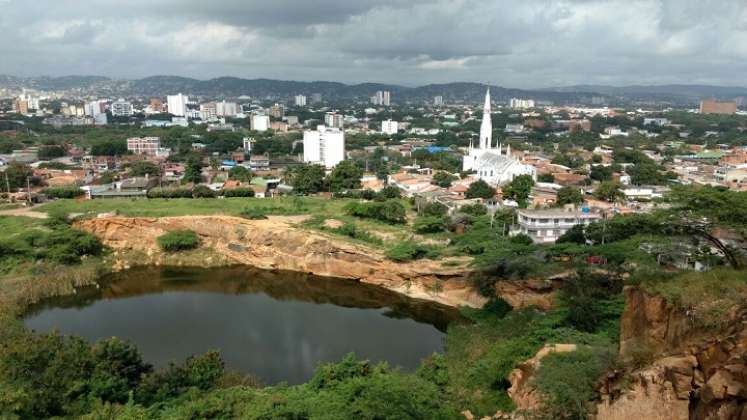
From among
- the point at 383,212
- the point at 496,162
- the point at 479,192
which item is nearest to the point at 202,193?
the point at 383,212

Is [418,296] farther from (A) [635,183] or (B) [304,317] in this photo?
(A) [635,183]

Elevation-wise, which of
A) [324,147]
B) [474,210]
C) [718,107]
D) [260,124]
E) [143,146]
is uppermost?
[718,107]

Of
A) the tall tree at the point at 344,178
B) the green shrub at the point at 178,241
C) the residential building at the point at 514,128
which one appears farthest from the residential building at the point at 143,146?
the residential building at the point at 514,128

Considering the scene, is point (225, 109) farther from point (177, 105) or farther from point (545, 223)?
point (545, 223)

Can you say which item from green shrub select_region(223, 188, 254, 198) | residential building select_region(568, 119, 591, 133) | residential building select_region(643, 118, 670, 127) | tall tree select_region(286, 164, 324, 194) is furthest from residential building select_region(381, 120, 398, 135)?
green shrub select_region(223, 188, 254, 198)

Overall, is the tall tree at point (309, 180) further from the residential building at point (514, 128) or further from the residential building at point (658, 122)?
the residential building at point (658, 122)
